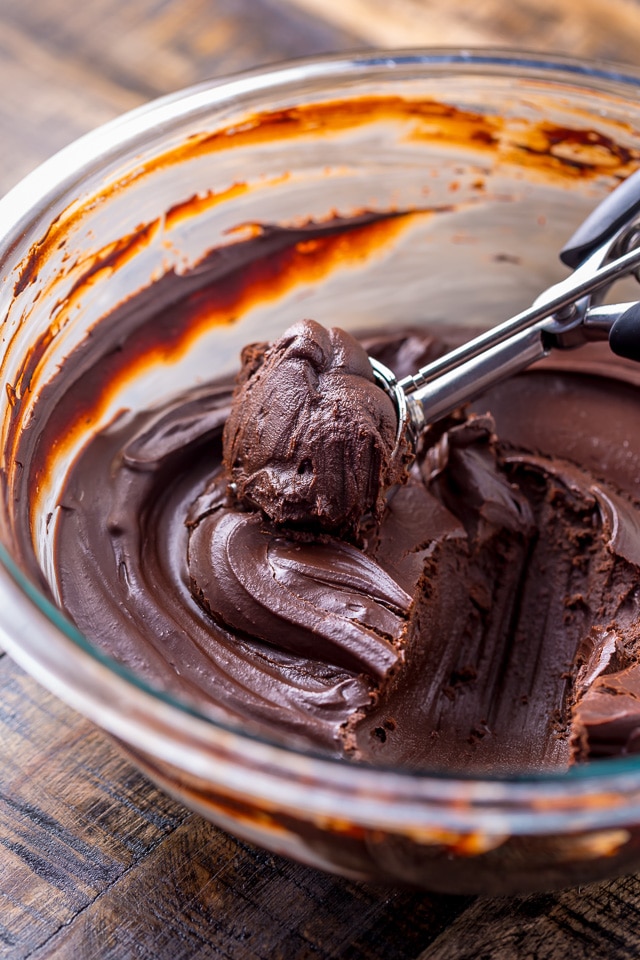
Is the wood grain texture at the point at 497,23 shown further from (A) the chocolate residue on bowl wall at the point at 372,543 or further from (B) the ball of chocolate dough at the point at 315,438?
(B) the ball of chocolate dough at the point at 315,438

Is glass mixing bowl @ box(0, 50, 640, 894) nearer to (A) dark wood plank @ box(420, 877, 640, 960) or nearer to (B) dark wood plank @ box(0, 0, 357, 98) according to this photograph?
(A) dark wood plank @ box(420, 877, 640, 960)

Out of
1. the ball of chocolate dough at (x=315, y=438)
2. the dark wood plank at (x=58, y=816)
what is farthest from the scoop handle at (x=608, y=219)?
the dark wood plank at (x=58, y=816)

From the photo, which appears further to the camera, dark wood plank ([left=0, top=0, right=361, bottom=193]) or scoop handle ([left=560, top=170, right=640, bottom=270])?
dark wood plank ([left=0, top=0, right=361, bottom=193])

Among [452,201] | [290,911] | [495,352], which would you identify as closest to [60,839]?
[290,911]

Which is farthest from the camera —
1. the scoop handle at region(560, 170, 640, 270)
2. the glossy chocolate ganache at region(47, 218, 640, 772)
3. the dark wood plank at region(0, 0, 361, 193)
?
the dark wood plank at region(0, 0, 361, 193)

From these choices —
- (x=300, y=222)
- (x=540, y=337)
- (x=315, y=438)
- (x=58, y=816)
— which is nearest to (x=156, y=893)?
(x=58, y=816)

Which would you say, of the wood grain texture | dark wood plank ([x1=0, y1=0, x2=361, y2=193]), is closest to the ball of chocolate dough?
dark wood plank ([x1=0, y1=0, x2=361, y2=193])
